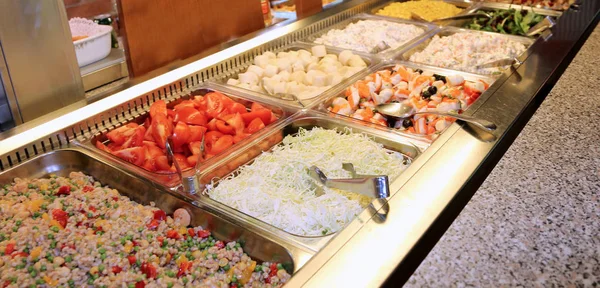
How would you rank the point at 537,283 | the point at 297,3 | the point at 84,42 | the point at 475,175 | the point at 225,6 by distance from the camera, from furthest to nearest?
1. the point at 297,3
2. the point at 225,6
3. the point at 84,42
4. the point at 475,175
5. the point at 537,283

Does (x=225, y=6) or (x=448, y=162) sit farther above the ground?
(x=225, y=6)

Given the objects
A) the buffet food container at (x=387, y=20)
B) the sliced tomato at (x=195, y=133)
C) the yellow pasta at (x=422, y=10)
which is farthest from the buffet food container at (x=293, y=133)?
the yellow pasta at (x=422, y=10)

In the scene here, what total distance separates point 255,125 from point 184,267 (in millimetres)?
837

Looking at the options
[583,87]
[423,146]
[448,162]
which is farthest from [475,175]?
[583,87]

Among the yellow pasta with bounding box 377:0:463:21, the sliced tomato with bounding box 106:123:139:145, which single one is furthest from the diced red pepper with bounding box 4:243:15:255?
the yellow pasta with bounding box 377:0:463:21

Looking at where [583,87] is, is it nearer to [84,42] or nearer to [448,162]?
[448,162]

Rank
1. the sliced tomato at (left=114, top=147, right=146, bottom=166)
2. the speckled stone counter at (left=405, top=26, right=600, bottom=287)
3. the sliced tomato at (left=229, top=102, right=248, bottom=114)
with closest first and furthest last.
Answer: the speckled stone counter at (left=405, top=26, right=600, bottom=287), the sliced tomato at (left=114, top=147, right=146, bottom=166), the sliced tomato at (left=229, top=102, right=248, bottom=114)

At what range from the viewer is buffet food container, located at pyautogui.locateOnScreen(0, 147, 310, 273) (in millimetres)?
1385

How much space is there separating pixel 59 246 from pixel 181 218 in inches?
13.4

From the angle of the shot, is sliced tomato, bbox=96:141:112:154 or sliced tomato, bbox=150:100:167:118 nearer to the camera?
sliced tomato, bbox=96:141:112:154

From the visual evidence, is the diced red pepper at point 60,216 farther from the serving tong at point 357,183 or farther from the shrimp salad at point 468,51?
the shrimp salad at point 468,51

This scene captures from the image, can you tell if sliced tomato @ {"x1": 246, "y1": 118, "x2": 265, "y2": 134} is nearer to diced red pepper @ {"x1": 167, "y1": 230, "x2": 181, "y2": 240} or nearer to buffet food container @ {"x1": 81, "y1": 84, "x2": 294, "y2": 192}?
buffet food container @ {"x1": 81, "y1": 84, "x2": 294, "y2": 192}

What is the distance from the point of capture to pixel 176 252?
1444mm

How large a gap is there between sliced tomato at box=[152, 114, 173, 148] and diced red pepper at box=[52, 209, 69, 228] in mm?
482
